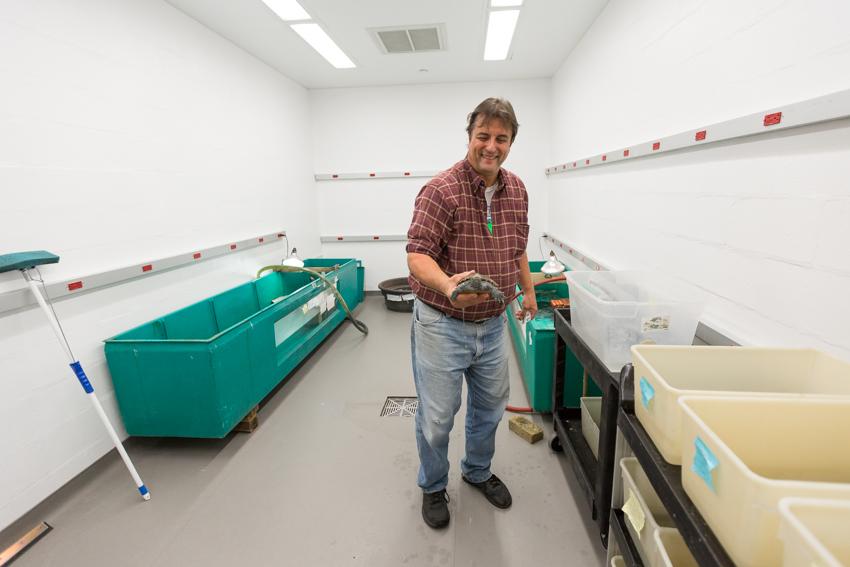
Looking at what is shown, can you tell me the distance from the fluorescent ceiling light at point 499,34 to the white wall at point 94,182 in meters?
2.29

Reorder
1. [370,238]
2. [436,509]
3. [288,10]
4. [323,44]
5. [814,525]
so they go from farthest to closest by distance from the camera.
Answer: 1. [370,238]
2. [323,44]
3. [288,10]
4. [436,509]
5. [814,525]

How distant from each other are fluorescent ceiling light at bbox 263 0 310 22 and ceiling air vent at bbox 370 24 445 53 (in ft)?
1.93

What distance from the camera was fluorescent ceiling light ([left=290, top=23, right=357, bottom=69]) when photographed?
3090mm

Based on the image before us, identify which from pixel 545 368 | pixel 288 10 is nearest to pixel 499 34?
pixel 288 10

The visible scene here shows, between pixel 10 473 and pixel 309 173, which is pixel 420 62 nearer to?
pixel 309 173

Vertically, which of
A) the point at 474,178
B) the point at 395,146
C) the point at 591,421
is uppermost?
the point at 395,146

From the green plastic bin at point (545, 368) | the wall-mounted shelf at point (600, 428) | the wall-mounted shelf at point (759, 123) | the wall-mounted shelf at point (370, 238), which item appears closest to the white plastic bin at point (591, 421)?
the wall-mounted shelf at point (600, 428)

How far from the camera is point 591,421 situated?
5.61ft

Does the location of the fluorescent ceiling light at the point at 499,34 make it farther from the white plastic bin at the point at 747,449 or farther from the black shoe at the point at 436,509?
the black shoe at the point at 436,509

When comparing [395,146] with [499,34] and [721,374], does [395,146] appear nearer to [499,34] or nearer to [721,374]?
[499,34]

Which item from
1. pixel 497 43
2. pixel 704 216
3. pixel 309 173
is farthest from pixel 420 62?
pixel 704 216

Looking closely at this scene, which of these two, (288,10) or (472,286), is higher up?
(288,10)

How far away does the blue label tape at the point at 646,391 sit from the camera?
3.06ft

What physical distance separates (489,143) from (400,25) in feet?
7.92
